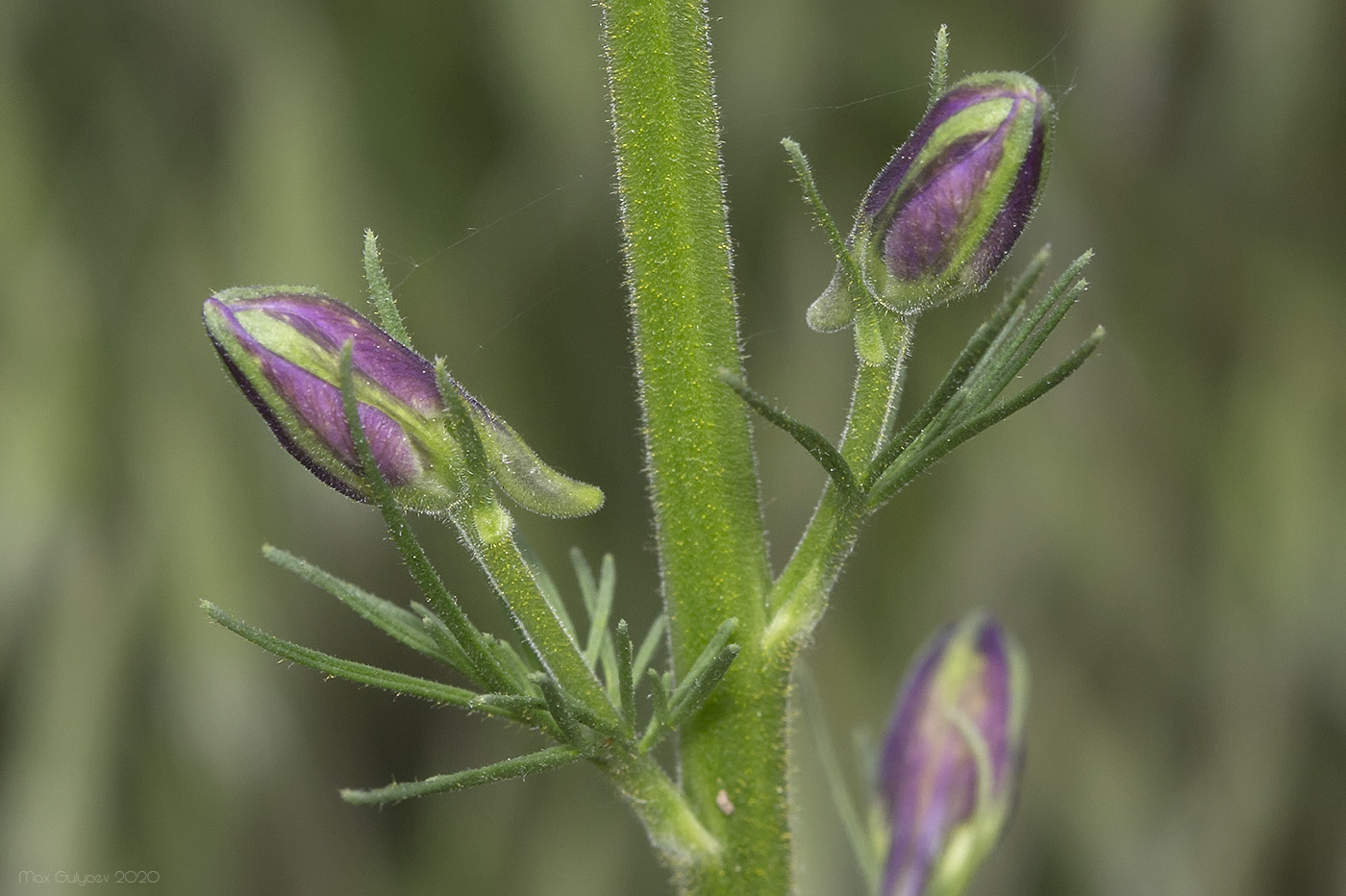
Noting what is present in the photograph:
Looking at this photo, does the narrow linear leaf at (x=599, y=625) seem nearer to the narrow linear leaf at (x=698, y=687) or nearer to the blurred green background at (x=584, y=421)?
the narrow linear leaf at (x=698, y=687)

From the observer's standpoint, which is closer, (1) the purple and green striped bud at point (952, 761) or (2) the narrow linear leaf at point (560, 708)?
(2) the narrow linear leaf at point (560, 708)

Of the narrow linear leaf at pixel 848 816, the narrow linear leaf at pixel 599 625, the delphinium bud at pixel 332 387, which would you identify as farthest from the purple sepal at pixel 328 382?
the narrow linear leaf at pixel 848 816

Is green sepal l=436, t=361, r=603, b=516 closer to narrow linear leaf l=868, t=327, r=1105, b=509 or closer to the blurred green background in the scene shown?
narrow linear leaf l=868, t=327, r=1105, b=509

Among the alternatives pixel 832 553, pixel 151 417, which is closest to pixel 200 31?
pixel 151 417

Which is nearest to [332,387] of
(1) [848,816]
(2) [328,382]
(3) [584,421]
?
(2) [328,382]

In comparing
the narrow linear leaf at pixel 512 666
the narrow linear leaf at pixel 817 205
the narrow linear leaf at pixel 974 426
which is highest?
the narrow linear leaf at pixel 817 205

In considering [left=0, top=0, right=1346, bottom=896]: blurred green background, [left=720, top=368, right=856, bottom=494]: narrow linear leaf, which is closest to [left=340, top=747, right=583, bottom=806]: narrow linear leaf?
[left=720, top=368, right=856, bottom=494]: narrow linear leaf

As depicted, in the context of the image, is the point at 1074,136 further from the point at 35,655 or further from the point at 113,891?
the point at 113,891

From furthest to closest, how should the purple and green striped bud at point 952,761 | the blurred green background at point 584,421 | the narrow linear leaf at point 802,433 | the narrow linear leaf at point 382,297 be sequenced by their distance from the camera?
1. the blurred green background at point 584,421
2. the purple and green striped bud at point 952,761
3. the narrow linear leaf at point 382,297
4. the narrow linear leaf at point 802,433
